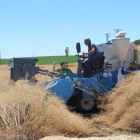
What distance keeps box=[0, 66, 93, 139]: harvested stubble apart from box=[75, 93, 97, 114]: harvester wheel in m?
2.28

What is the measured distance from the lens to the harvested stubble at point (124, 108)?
5242 mm

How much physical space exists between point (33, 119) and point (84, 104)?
11.0 feet

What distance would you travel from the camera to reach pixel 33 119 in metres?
4.70

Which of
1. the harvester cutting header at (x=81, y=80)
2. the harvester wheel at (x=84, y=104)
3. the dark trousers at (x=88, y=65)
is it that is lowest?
the harvester wheel at (x=84, y=104)

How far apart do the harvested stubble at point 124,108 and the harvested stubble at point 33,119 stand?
2.68 feet

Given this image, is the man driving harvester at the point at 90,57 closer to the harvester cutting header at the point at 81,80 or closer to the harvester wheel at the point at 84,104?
the harvester cutting header at the point at 81,80

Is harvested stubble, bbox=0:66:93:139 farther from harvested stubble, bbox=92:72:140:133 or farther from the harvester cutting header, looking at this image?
the harvester cutting header

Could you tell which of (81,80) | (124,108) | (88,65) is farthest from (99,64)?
(124,108)

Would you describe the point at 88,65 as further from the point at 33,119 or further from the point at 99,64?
the point at 33,119

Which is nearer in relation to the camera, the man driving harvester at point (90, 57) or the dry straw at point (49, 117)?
the dry straw at point (49, 117)

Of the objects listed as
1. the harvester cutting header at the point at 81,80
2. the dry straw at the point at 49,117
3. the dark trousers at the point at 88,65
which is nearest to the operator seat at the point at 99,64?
the harvester cutting header at the point at 81,80

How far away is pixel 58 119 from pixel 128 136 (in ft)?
4.82

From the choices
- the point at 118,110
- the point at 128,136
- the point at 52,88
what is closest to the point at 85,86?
the point at 52,88

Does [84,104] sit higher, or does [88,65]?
[88,65]
